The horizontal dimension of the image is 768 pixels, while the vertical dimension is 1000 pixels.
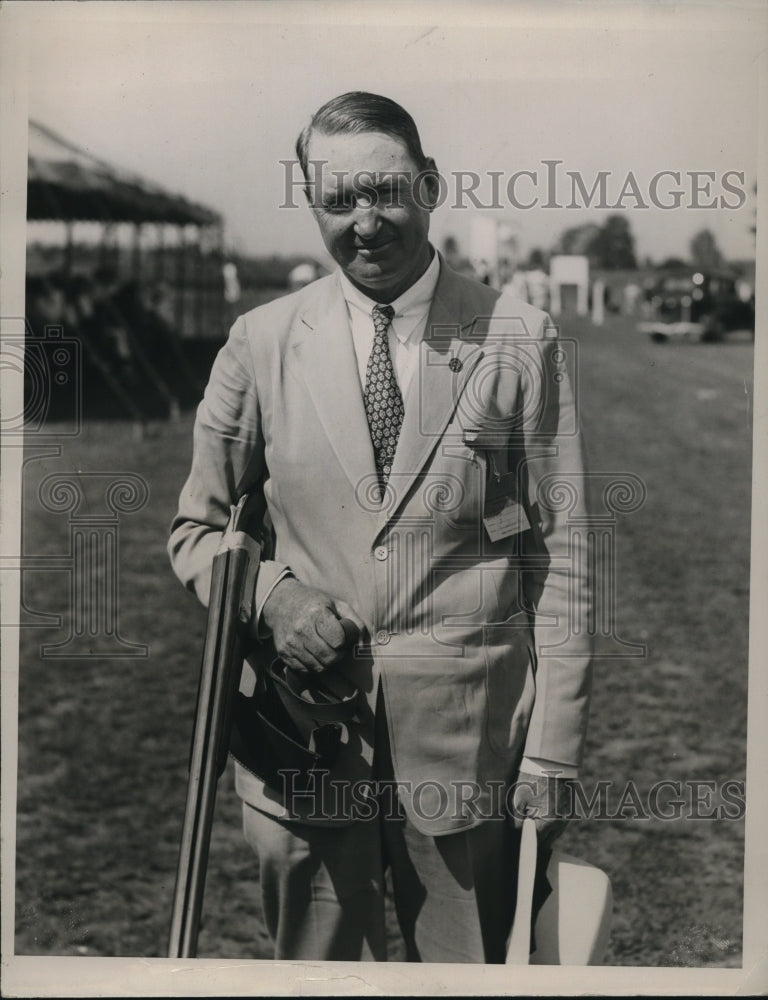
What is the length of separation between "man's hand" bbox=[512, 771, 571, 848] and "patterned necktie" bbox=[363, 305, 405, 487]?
68cm

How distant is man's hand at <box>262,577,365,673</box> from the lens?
249 centimetres

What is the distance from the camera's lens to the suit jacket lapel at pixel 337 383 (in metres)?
2.53

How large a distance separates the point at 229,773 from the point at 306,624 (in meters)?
2.07

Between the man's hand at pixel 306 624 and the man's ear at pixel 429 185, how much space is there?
82 centimetres

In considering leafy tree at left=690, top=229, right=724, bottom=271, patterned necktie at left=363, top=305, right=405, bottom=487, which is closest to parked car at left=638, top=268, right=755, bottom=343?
leafy tree at left=690, top=229, right=724, bottom=271

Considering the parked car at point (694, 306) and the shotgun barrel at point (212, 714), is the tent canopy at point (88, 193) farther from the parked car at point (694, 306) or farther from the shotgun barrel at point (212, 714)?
the parked car at point (694, 306)

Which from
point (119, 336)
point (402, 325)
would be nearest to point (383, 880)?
point (402, 325)

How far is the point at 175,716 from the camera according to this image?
4.57 m

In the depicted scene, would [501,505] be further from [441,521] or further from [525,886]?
[525,886]

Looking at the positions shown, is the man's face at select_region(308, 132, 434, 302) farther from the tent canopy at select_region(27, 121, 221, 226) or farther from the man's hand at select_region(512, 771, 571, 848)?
the man's hand at select_region(512, 771, 571, 848)

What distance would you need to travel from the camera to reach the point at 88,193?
14.6 ft

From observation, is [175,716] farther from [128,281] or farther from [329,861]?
[128,281]

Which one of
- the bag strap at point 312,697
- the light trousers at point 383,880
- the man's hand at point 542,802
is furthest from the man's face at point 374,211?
the man's hand at point 542,802

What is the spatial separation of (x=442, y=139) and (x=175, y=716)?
2548mm
